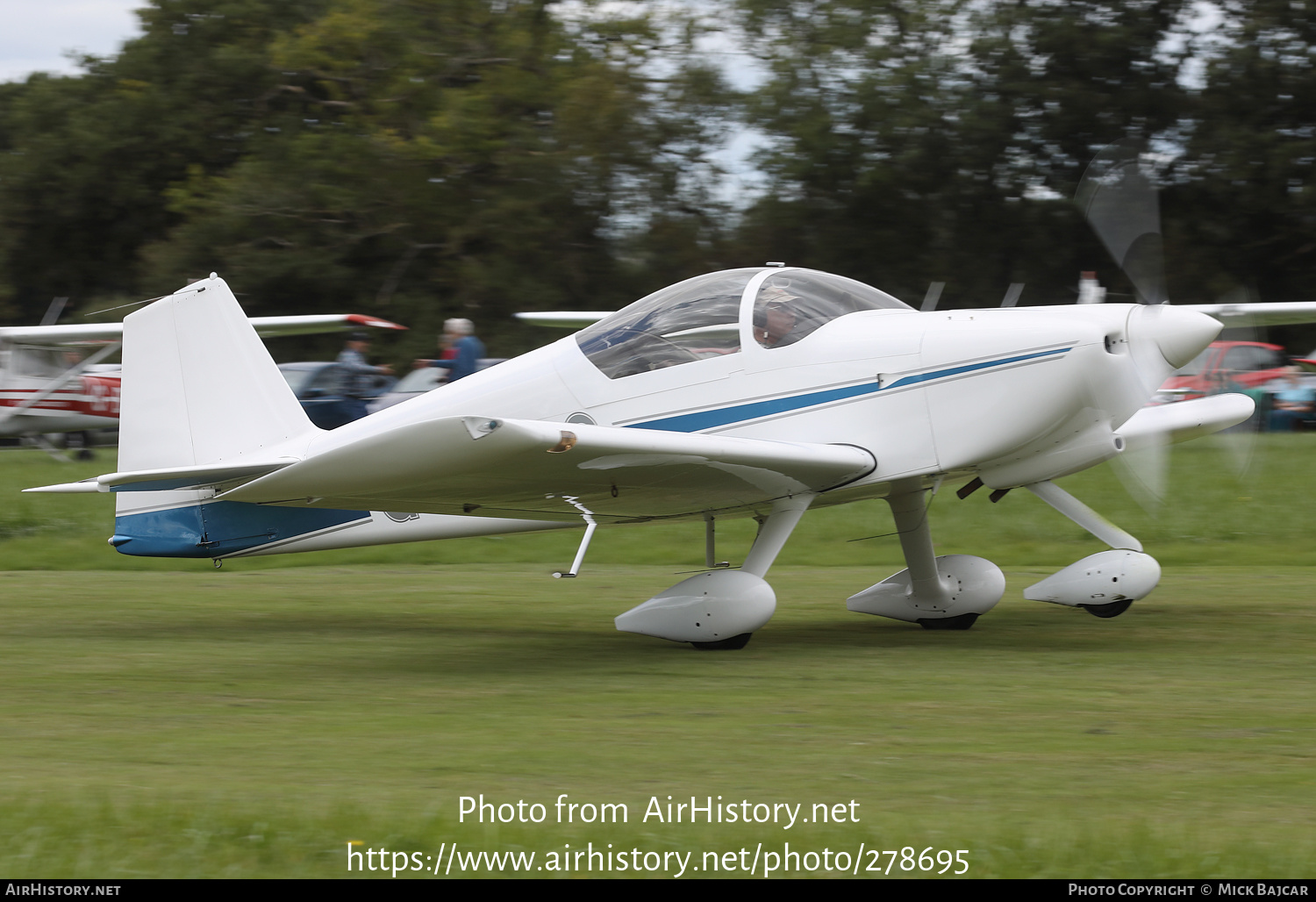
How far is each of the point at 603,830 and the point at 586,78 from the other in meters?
31.9

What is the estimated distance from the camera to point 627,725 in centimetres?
550

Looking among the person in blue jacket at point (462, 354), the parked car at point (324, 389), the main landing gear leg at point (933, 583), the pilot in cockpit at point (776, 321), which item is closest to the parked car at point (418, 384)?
the person in blue jacket at point (462, 354)

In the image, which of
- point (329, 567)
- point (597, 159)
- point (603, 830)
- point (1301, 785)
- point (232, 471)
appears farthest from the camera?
point (597, 159)

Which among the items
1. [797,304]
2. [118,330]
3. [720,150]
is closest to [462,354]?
[118,330]

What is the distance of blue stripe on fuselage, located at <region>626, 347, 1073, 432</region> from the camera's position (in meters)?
7.32

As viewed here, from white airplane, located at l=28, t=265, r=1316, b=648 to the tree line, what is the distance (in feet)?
80.0

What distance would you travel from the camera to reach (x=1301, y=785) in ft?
13.9

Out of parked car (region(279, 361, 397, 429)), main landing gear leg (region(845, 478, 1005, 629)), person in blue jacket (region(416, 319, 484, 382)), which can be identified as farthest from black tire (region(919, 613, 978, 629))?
parked car (region(279, 361, 397, 429))

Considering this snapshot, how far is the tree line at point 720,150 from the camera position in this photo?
31.6 metres

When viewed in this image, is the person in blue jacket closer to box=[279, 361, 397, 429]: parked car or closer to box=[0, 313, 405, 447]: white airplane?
box=[279, 361, 397, 429]: parked car

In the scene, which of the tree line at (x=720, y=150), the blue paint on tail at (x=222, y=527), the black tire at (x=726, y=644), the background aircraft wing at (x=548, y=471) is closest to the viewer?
the background aircraft wing at (x=548, y=471)

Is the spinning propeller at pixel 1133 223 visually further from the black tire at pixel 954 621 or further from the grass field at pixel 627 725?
the black tire at pixel 954 621
